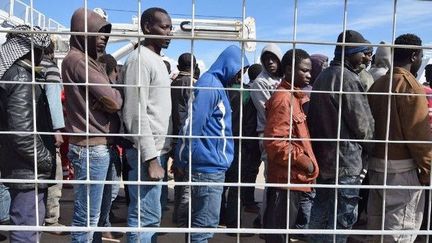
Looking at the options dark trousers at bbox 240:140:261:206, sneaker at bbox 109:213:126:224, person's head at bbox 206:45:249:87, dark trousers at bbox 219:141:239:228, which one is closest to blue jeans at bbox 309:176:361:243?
person's head at bbox 206:45:249:87

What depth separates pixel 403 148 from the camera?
2715 millimetres

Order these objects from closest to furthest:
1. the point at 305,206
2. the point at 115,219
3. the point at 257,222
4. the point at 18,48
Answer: the point at 18,48 < the point at 305,206 < the point at 257,222 < the point at 115,219

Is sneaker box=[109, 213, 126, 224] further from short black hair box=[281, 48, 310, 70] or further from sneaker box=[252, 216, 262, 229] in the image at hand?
short black hair box=[281, 48, 310, 70]

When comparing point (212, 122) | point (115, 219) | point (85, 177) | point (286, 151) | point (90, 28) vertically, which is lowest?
point (115, 219)

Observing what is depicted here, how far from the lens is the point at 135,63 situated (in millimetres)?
2418

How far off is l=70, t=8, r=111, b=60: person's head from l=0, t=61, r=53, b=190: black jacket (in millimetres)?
343

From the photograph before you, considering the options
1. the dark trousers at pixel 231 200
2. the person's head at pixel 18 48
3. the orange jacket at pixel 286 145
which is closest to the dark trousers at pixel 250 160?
the dark trousers at pixel 231 200

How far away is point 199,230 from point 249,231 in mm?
252

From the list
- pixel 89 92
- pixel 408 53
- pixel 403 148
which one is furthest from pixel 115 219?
pixel 408 53

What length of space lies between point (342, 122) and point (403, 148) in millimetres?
396

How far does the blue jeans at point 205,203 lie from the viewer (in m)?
2.72

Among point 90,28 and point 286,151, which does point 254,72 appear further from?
point 90,28

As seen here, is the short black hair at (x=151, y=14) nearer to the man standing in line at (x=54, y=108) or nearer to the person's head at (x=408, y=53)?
the man standing in line at (x=54, y=108)

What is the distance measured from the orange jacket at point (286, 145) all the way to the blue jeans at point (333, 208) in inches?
9.2
